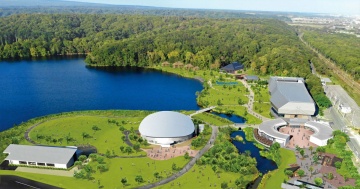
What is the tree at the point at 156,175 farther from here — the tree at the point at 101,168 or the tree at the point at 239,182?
the tree at the point at 239,182

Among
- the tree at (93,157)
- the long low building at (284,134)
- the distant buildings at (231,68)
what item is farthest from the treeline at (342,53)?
the tree at (93,157)

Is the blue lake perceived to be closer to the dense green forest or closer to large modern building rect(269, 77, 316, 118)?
large modern building rect(269, 77, 316, 118)

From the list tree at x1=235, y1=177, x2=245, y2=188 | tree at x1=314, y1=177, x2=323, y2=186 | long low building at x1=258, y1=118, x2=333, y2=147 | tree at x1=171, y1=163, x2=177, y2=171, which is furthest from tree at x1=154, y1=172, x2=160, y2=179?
long low building at x1=258, y1=118, x2=333, y2=147

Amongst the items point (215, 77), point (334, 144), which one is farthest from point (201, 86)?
point (334, 144)

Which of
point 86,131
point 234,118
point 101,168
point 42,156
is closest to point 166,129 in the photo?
point 101,168

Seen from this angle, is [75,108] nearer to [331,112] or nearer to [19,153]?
[19,153]
